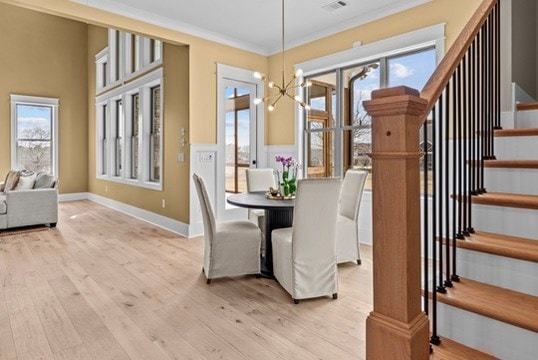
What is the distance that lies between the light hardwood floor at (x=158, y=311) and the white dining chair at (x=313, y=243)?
0.44 ft

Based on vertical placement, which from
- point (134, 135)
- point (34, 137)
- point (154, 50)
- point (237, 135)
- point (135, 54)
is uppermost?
point (135, 54)

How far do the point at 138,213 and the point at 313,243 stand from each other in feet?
15.2

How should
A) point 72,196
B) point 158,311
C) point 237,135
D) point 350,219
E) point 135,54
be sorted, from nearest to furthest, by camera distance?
1. point 158,311
2. point 350,219
3. point 237,135
4. point 135,54
5. point 72,196

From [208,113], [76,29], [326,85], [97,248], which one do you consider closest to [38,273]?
[97,248]

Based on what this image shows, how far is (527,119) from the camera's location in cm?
253

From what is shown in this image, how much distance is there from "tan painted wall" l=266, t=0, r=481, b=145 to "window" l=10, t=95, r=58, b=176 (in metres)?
5.89

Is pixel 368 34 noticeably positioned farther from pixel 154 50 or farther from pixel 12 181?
pixel 12 181

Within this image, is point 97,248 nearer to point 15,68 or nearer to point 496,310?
point 496,310

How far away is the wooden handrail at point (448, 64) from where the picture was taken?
137 centimetres

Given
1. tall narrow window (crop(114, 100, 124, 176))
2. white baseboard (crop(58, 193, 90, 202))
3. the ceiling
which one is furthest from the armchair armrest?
white baseboard (crop(58, 193, 90, 202))

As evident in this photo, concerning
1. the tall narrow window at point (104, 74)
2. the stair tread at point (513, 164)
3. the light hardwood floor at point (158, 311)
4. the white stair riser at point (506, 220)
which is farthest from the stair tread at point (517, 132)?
the tall narrow window at point (104, 74)

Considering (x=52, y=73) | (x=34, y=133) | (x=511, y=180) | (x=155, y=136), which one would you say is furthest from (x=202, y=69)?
(x=34, y=133)

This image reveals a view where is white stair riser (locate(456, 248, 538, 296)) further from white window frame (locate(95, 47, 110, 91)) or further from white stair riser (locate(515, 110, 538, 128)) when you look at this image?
white window frame (locate(95, 47, 110, 91))

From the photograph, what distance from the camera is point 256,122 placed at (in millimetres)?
5926
